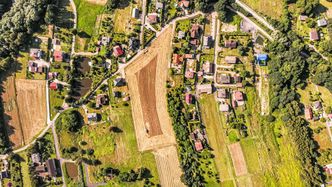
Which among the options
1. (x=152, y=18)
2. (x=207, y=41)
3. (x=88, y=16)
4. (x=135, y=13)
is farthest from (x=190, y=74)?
(x=88, y=16)

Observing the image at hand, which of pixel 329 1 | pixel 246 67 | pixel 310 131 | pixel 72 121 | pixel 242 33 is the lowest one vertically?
pixel 310 131

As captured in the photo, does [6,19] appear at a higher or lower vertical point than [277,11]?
higher

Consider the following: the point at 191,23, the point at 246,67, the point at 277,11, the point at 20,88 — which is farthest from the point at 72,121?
the point at 277,11

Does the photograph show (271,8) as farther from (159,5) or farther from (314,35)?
(159,5)

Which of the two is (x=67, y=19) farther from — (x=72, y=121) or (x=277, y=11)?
(x=277, y=11)

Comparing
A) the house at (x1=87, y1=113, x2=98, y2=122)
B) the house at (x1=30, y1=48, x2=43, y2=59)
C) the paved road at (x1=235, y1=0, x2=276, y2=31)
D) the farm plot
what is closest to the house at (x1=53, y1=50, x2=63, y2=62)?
the house at (x1=30, y1=48, x2=43, y2=59)
